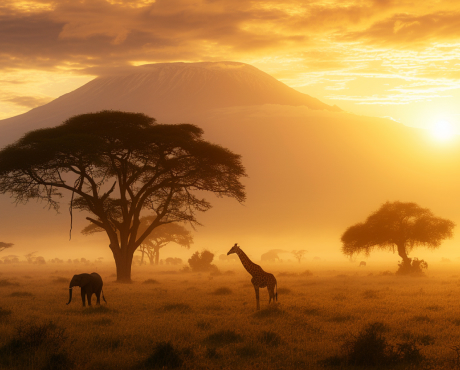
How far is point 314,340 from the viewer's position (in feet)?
46.0

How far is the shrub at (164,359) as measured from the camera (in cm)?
1095

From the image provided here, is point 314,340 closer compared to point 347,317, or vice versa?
point 314,340

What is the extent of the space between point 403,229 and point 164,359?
37.1 meters

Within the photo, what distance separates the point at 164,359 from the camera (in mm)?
11039

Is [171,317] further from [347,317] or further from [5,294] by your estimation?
[5,294]

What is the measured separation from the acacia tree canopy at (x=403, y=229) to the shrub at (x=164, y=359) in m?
36.2

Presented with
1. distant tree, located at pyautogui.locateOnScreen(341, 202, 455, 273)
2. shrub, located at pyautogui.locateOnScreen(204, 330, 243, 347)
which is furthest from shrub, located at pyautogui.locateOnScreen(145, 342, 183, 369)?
distant tree, located at pyautogui.locateOnScreen(341, 202, 455, 273)

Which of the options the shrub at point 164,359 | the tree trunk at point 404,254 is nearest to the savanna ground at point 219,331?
the shrub at point 164,359

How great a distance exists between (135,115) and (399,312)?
26.3 metres

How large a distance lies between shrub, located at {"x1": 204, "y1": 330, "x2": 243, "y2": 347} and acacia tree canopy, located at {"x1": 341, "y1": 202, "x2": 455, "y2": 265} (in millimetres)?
32988

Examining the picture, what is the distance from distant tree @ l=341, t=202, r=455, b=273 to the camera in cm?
4419

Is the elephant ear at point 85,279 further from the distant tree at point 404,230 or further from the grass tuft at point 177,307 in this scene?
the distant tree at point 404,230

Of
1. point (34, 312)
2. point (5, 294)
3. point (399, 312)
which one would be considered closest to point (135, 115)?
point (5, 294)

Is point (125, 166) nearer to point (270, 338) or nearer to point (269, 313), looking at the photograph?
point (269, 313)
